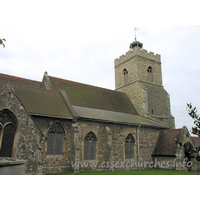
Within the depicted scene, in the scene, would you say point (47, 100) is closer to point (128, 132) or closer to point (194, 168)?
point (128, 132)

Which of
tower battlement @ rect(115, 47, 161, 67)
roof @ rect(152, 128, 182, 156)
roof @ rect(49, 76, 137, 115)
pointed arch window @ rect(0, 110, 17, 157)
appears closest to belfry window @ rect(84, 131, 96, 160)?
roof @ rect(49, 76, 137, 115)

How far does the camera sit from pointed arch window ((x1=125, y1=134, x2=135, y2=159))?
59.4ft

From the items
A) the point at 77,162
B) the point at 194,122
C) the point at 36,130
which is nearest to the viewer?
the point at 194,122

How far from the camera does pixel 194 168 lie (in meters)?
17.9

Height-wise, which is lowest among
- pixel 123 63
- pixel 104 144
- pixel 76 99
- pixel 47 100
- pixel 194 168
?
pixel 194 168

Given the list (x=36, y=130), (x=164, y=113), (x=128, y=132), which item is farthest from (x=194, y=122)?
(x=164, y=113)

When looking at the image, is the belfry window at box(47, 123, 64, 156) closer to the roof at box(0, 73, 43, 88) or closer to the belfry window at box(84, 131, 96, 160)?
the belfry window at box(84, 131, 96, 160)

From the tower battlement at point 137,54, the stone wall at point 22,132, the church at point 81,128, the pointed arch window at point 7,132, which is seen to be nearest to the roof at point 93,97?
the church at point 81,128

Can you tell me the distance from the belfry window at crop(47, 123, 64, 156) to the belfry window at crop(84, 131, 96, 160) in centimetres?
229

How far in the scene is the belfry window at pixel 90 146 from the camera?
51.3 ft

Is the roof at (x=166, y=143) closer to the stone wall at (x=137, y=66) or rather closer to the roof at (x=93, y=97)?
the roof at (x=93, y=97)

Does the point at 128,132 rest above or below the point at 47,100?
below

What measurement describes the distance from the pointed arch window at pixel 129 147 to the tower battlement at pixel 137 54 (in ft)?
45.2

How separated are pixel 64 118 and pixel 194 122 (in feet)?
36.3
